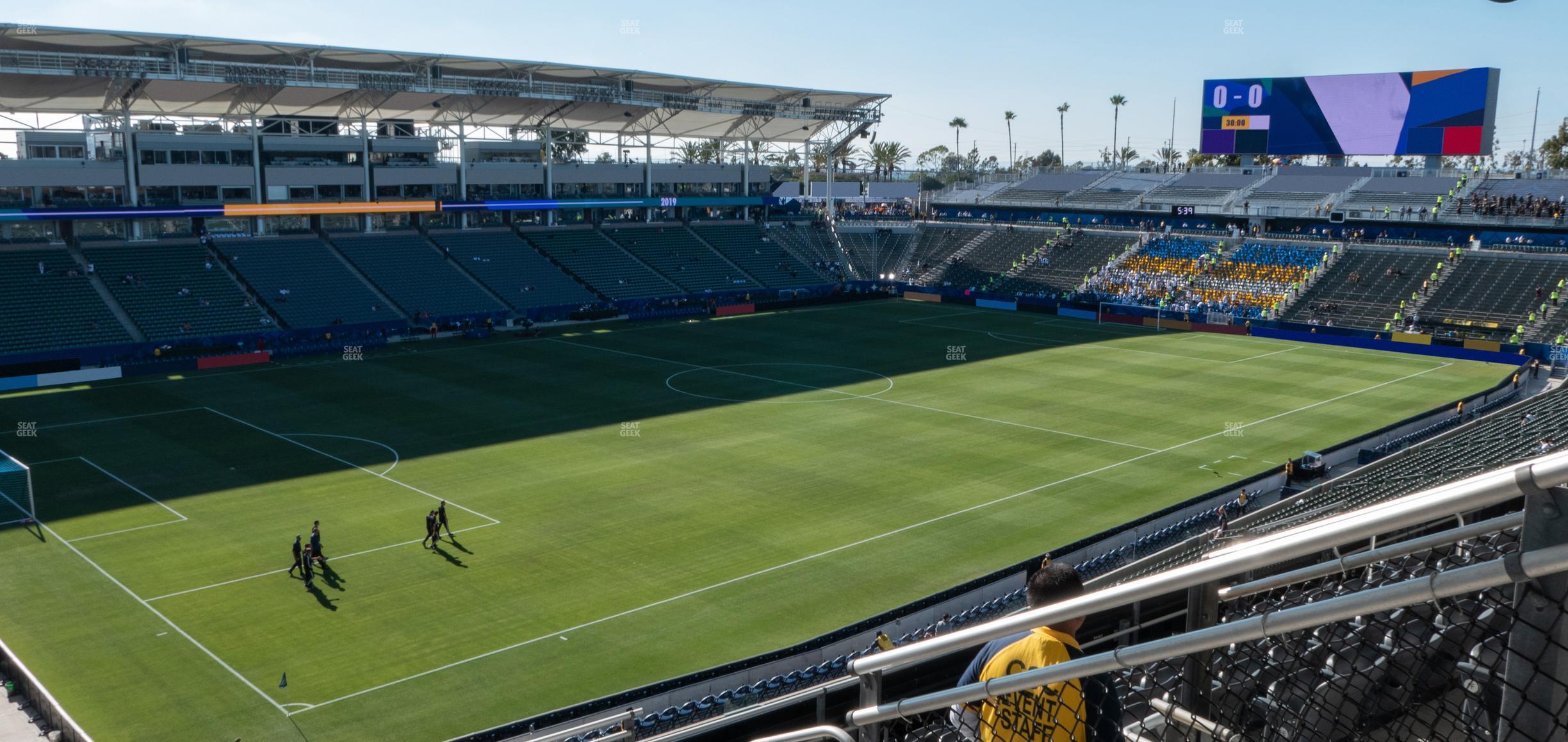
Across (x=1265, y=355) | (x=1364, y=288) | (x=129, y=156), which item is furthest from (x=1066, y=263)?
(x=129, y=156)

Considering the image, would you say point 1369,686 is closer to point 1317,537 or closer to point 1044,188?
point 1317,537

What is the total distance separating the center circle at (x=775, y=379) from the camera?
47938 millimetres

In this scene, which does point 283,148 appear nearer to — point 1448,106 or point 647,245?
point 647,245

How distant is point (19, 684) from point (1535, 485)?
24503 millimetres

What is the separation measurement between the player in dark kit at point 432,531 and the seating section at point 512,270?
39585 millimetres

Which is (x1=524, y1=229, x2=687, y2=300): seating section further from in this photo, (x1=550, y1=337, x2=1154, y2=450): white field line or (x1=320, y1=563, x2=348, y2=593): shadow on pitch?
(x1=320, y1=563, x2=348, y2=593): shadow on pitch

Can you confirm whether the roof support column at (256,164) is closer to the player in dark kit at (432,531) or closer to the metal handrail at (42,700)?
the player in dark kit at (432,531)

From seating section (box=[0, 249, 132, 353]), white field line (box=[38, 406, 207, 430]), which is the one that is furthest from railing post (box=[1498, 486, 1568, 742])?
seating section (box=[0, 249, 132, 353])

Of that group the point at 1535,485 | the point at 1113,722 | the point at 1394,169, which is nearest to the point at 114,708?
the point at 1113,722

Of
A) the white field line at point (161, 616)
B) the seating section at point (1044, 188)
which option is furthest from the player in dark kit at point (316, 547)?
the seating section at point (1044, 188)

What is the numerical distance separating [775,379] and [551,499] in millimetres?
20014

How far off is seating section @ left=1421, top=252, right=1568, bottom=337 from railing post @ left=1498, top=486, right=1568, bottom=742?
223ft

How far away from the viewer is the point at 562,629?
24.6 metres

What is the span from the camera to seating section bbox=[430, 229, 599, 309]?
69688mm
